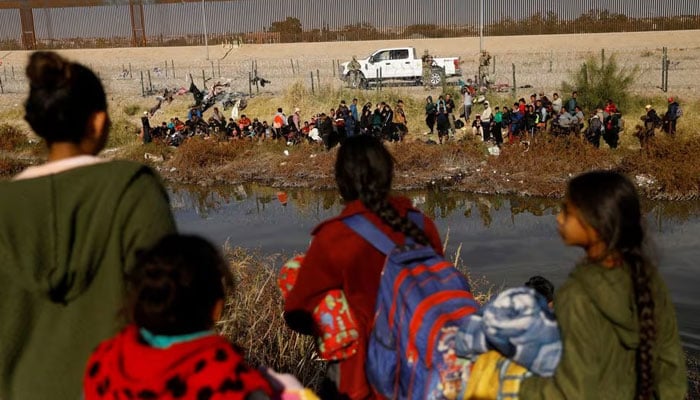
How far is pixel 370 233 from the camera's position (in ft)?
8.08

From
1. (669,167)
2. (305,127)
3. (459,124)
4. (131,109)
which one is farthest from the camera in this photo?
(131,109)

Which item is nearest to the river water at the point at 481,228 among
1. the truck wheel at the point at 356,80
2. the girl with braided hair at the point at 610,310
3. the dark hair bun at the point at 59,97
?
the girl with braided hair at the point at 610,310

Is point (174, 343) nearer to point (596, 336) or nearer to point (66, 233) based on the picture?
point (66, 233)

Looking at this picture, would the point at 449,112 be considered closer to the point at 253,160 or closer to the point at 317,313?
the point at 253,160

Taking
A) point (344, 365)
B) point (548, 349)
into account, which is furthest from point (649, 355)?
point (344, 365)

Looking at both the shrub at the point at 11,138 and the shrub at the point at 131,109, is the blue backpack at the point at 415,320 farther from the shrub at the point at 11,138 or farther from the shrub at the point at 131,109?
the shrub at the point at 131,109

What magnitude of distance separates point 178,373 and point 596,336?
109 cm

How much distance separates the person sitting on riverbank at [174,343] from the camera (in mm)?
1720

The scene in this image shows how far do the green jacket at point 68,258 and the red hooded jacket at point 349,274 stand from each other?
65cm

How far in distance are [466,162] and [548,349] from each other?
17668 mm

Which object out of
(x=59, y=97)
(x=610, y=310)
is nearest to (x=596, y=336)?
(x=610, y=310)

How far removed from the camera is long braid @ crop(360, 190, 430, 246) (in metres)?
2.47

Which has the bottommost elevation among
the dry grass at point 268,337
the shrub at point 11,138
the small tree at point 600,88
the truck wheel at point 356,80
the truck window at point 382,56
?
the shrub at point 11,138

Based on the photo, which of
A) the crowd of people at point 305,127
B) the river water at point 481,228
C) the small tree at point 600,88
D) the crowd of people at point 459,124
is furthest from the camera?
the small tree at point 600,88
